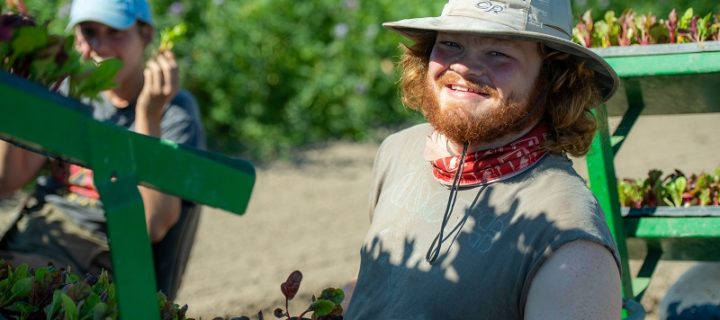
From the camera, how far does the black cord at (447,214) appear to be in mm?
2266

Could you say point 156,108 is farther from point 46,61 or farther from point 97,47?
point 46,61

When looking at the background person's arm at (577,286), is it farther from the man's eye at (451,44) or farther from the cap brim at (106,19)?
the cap brim at (106,19)

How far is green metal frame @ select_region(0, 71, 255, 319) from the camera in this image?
1308mm

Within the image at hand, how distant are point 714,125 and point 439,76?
6.26 metres

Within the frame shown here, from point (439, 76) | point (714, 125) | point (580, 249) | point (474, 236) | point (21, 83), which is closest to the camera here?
point (21, 83)

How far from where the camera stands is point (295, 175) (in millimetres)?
7520

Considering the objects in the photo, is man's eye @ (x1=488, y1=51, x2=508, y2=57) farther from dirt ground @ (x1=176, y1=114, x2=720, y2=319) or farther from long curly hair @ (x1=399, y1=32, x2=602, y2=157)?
dirt ground @ (x1=176, y1=114, x2=720, y2=319)

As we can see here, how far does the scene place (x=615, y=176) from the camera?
290cm

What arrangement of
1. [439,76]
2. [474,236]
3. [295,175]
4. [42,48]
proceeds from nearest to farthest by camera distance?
[42,48] < [474,236] < [439,76] < [295,175]

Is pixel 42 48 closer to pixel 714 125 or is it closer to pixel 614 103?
pixel 614 103

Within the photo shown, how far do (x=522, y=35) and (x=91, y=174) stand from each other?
6.15 ft

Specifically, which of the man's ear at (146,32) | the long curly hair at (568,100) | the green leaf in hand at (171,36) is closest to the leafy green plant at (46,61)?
the long curly hair at (568,100)

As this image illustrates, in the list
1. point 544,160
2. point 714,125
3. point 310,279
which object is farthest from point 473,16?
point 714,125

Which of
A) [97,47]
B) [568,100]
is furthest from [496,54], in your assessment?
[97,47]
